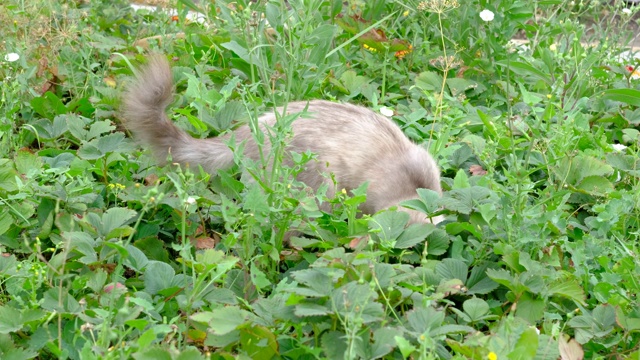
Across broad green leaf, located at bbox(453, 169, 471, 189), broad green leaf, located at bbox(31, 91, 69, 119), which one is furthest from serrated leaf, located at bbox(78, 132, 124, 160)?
broad green leaf, located at bbox(453, 169, 471, 189)

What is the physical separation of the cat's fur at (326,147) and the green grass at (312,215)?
0.10 meters

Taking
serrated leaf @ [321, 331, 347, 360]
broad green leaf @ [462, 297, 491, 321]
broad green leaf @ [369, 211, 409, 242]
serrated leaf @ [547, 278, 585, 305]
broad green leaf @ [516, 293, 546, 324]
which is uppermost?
serrated leaf @ [321, 331, 347, 360]

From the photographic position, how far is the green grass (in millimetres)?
2314

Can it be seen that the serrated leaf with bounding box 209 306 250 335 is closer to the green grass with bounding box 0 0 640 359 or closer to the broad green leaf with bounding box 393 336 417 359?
the green grass with bounding box 0 0 640 359

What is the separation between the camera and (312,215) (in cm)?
277

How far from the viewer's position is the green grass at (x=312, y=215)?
7.59 feet

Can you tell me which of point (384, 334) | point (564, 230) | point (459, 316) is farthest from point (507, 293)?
point (384, 334)

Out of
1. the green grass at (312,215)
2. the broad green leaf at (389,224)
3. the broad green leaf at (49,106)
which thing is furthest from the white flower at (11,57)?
the broad green leaf at (389,224)

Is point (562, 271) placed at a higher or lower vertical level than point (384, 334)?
lower

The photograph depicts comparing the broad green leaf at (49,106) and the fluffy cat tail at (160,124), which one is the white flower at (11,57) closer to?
the broad green leaf at (49,106)

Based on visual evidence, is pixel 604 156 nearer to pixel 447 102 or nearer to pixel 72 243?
pixel 447 102

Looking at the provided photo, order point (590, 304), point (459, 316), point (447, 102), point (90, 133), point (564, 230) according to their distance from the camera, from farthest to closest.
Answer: point (447, 102) → point (90, 133) → point (564, 230) → point (590, 304) → point (459, 316)

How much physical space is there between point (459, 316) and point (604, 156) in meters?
1.52

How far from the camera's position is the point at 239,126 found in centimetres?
378
